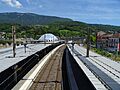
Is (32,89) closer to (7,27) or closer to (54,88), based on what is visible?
(54,88)

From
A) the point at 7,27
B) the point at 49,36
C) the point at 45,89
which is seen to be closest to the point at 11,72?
the point at 45,89

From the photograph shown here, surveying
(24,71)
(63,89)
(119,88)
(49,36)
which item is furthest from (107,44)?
(49,36)

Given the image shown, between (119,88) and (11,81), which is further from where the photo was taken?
(11,81)

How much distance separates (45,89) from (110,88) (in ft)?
50.7

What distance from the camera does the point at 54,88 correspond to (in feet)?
95.8

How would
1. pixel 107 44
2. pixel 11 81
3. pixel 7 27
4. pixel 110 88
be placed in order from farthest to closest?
pixel 7 27 → pixel 107 44 → pixel 11 81 → pixel 110 88

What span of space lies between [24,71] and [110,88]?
2643 cm

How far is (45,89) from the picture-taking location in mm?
28938

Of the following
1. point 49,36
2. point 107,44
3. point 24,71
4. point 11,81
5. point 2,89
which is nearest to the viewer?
point 2,89

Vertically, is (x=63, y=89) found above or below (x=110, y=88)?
below

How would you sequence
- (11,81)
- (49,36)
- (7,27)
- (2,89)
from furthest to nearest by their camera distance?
(7,27)
(49,36)
(11,81)
(2,89)

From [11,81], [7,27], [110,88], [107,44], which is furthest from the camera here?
[7,27]

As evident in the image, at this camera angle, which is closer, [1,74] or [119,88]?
[119,88]

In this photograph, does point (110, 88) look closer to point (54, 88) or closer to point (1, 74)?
point (1, 74)
